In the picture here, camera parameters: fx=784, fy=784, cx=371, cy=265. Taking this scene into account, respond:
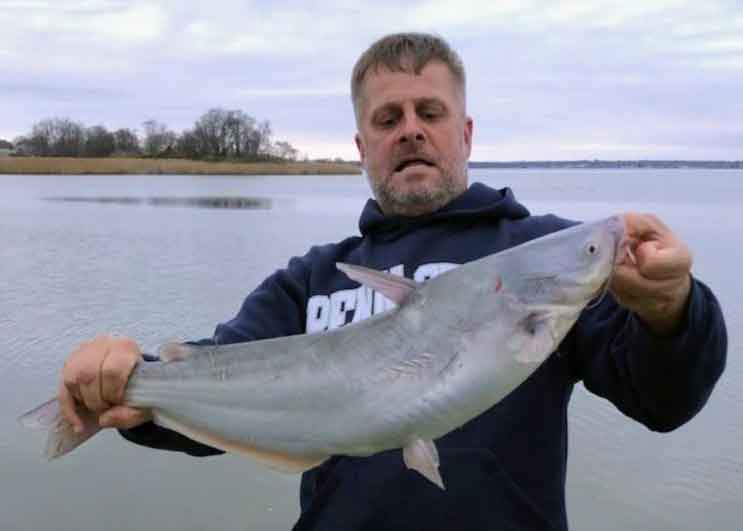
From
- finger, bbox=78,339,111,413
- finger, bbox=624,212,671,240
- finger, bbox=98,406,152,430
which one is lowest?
finger, bbox=98,406,152,430

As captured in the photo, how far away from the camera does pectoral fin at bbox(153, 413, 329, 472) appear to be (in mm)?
2477

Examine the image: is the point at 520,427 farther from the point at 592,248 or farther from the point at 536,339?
the point at 592,248

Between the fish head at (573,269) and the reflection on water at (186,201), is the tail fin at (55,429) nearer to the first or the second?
the fish head at (573,269)

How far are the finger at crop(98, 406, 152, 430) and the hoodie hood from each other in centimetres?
136

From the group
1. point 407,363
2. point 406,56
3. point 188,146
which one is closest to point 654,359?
point 407,363

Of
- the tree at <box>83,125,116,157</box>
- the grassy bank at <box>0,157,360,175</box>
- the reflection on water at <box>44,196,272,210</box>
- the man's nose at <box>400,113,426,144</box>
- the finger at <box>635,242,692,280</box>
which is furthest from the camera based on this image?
the tree at <box>83,125,116,157</box>

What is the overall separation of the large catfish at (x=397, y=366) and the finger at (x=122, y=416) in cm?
4

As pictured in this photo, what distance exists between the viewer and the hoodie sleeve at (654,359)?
2396mm

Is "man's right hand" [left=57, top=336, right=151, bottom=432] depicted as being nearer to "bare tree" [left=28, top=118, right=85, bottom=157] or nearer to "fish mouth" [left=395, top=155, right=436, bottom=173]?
"fish mouth" [left=395, top=155, right=436, bottom=173]

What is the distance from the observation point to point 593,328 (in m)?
2.74

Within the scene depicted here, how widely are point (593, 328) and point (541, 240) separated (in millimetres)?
564

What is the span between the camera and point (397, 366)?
235 centimetres

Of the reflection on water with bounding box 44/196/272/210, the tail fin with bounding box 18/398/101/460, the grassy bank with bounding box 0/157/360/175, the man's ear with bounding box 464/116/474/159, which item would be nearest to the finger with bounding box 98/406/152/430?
the tail fin with bounding box 18/398/101/460

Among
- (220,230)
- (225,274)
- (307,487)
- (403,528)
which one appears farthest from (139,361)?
(220,230)
